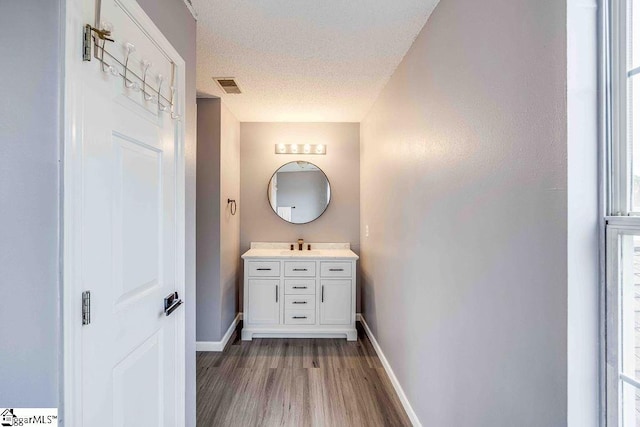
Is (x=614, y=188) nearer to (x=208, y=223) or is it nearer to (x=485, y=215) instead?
(x=485, y=215)

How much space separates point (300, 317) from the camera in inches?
126

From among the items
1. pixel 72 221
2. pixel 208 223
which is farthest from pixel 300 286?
pixel 72 221

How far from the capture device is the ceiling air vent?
2473 mm

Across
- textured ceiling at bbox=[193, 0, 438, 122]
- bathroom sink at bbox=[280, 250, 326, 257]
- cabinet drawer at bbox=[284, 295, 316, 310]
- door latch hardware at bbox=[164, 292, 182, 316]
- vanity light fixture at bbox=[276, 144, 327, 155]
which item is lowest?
cabinet drawer at bbox=[284, 295, 316, 310]

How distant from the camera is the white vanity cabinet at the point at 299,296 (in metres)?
3.18

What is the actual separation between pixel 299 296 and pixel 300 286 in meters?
0.11

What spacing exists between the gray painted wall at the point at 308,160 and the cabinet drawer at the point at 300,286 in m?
0.68

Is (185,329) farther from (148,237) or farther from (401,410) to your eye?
(401,410)

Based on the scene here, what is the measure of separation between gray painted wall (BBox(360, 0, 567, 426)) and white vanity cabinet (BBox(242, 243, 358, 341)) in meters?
1.08

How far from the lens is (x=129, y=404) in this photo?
3.65 feet

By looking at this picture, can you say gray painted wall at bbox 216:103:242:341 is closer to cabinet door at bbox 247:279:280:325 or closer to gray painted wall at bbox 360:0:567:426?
cabinet door at bbox 247:279:280:325

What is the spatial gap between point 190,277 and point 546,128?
1.67 meters

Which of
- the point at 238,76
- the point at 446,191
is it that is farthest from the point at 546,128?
the point at 238,76

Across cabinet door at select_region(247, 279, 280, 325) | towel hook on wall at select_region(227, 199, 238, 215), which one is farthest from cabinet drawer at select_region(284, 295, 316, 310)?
towel hook on wall at select_region(227, 199, 238, 215)
